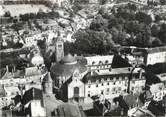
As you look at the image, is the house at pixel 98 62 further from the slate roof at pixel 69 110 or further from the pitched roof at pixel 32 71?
the slate roof at pixel 69 110

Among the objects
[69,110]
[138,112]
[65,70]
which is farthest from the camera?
[65,70]

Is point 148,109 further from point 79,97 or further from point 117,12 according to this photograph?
point 117,12

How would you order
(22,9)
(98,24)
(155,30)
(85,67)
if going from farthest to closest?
(22,9) → (98,24) → (155,30) → (85,67)

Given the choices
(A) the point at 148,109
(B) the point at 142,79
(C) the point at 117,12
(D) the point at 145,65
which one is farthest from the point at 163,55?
(C) the point at 117,12

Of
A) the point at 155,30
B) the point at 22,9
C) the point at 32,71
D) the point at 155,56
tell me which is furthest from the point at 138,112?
the point at 22,9

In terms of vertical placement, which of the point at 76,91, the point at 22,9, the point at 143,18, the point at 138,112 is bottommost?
the point at 138,112

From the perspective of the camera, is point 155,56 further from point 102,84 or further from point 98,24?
point 98,24

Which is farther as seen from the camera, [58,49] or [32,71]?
[58,49]

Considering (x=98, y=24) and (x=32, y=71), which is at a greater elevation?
(x=98, y=24)

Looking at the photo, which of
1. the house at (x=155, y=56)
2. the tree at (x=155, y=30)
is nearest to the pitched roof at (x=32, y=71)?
the house at (x=155, y=56)
